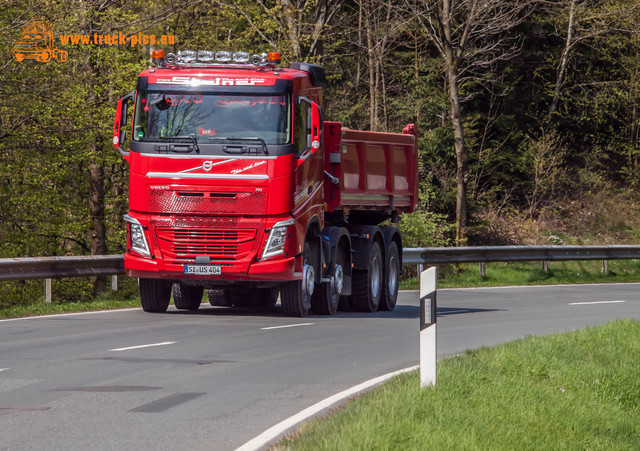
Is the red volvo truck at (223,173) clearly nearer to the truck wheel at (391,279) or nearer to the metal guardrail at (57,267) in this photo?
the metal guardrail at (57,267)

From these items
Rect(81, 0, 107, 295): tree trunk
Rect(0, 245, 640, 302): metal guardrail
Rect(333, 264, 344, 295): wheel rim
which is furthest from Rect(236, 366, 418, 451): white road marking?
Rect(81, 0, 107, 295): tree trunk

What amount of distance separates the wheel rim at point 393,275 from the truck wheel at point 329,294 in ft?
6.62

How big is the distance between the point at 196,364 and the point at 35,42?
15312mm

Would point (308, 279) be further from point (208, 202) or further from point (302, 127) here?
point (302, 127)

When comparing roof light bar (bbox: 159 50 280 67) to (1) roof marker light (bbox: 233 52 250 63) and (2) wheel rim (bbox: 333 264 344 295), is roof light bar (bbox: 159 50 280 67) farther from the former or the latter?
(2) wheel rim (bbox: 333 264 344 295)

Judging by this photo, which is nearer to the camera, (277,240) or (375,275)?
(277,240)

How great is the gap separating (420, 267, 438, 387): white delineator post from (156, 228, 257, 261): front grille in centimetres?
725

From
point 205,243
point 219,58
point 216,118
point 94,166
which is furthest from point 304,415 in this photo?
point 94,166

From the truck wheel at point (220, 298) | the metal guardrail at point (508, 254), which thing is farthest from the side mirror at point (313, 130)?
the metal guardrail at point (508, 254)

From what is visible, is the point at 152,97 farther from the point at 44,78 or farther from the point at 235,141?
the point at 44,78

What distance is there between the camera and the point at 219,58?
1631 centimetres

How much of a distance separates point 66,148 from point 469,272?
35.9 feet

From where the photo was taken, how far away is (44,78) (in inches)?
1006

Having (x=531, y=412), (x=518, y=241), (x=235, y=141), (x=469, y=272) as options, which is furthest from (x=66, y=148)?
(x=531, y=412)
